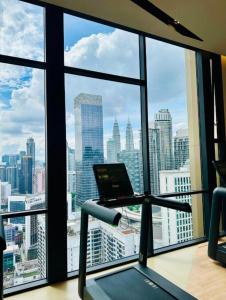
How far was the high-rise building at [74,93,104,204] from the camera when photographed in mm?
3521

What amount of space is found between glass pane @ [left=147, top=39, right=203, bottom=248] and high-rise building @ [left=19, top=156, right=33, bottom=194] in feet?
5.95

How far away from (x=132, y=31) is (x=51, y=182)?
2539 mm

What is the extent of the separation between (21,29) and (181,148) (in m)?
3.00

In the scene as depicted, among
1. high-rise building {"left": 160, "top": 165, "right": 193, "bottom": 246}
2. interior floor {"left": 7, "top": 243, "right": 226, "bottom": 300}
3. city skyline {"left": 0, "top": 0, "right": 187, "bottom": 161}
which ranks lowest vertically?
interior floor {"left": 7, "top": 243, "right": 226, "bottom": 300}

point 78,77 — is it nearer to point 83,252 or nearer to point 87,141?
point 87,141

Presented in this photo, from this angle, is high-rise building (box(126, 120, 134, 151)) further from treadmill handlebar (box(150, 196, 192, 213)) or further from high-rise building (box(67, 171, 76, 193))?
treadmill handlebar (box(150, 196, 192, 213))

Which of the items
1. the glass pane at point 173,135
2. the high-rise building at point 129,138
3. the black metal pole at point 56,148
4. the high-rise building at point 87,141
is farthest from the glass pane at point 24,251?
the glass pane at point 173,135

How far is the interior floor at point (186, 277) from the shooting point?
2824 mm

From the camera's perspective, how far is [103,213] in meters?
1.95

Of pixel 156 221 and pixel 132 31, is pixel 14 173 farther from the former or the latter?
pixel 132 31

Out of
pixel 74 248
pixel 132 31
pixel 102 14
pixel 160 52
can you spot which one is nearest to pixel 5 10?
pixel 102 14

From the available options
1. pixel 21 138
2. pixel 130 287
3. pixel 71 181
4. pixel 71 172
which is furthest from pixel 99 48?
pixel 130 287

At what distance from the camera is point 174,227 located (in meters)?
4.32

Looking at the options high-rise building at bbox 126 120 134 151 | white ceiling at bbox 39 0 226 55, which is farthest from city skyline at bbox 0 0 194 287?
white ceiling at bbox 39 0 226 55
